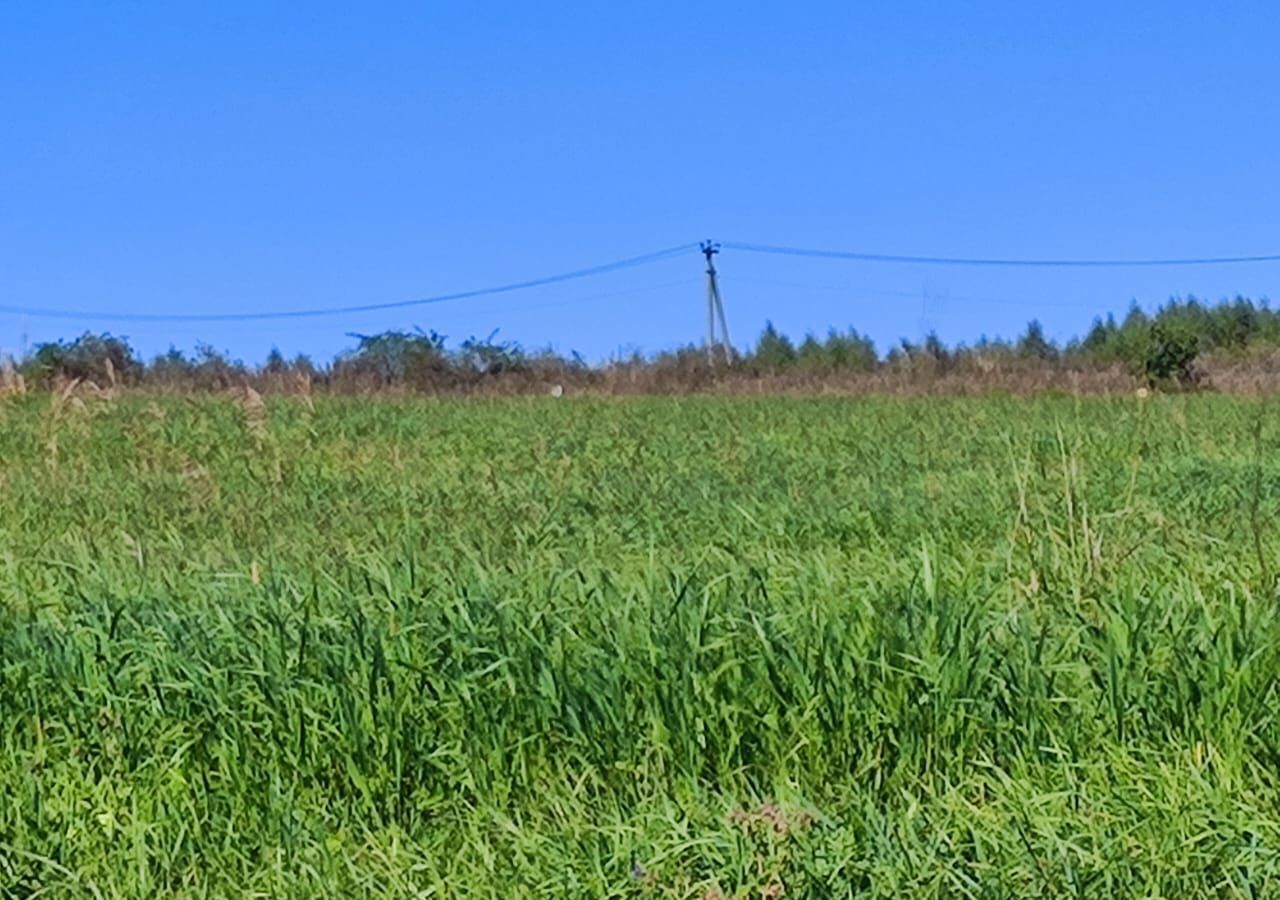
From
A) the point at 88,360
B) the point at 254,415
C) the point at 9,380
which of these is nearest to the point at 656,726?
the point at 254,415

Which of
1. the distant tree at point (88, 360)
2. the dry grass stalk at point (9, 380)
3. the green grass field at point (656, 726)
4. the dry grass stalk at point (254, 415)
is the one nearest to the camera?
the green grass field at point (656, 726)

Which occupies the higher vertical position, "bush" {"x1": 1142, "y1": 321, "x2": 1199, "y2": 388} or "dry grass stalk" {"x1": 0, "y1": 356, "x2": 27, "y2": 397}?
"dry grass stalk" {"x1": 0, "y1": 356, "x2": 27, "y2": 397}

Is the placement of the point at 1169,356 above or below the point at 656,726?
above

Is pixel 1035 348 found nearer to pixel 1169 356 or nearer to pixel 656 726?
pixel 1169 356

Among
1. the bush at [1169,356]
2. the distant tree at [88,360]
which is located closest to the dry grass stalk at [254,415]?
the distant tree at [88,360]

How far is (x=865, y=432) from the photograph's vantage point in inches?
568

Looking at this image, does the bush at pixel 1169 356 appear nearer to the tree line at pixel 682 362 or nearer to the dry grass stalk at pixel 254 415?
the tree line at pixel 682 362

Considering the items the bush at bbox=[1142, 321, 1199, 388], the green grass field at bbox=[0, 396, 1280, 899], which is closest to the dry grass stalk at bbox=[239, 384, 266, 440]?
the green grass field at bbox=[0, 396, 1280, 899]

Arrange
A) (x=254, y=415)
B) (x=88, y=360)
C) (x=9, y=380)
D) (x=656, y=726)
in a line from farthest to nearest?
(x=88, y=360)
(x=9, y=380)
(x=254, y=415)
(x=656, y=726)

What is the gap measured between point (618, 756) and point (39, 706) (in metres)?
1.62

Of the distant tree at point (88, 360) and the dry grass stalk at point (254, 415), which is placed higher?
the distant tree at point (88, 360)

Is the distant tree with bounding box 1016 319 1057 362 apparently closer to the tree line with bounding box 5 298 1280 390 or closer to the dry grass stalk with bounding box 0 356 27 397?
the tree line with bounding box 5 298 1280 390

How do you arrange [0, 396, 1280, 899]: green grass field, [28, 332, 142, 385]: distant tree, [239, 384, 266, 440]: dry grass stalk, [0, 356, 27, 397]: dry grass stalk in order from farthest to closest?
1. [28, 332, 142, 385]: distant tree
2. [0, 356, 27, 397]: dry grass stalk
3. [239, 384, 266, 440]: dry grass stalk
4. [0, 396, 1280, 899]: green grass field

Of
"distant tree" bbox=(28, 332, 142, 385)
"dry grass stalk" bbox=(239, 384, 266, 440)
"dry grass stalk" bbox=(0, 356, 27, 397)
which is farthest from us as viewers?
"distant tree" bbox=(28, 332, 142, 385)
